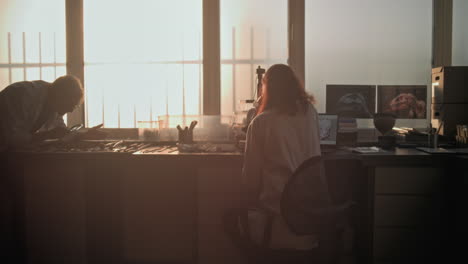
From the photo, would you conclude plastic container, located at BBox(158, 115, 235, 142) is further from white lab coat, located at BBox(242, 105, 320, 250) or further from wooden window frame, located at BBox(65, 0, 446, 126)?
white lab coat, located at BBox(242, 105, 320, 250)

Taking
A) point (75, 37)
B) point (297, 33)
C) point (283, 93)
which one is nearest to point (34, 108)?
point (75, 37)

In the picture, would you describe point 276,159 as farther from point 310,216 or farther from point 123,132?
point 123,132

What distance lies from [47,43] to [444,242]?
10.9 ft

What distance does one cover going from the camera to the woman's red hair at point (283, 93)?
68.3 inches

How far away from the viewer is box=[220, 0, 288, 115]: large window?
330 centimetres

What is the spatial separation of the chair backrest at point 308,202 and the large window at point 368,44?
1.83 meters

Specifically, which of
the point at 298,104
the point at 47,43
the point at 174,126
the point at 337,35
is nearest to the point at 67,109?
the point at 174,126

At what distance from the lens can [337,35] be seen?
3.30 m

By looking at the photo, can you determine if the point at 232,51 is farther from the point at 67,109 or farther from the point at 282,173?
the point at 282,173

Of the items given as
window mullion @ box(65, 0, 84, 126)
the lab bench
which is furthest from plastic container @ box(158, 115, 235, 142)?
window mullion @ box(65, 0, 84, 126)

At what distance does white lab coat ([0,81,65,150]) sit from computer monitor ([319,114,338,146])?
73.0 inches

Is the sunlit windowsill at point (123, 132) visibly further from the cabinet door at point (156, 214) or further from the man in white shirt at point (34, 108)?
the cabinet door at point (156, 214)

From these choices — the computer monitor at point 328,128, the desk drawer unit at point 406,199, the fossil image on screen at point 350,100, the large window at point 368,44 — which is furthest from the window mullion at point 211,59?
the desk drawer unit at point 406,199

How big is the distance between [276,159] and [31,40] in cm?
270
